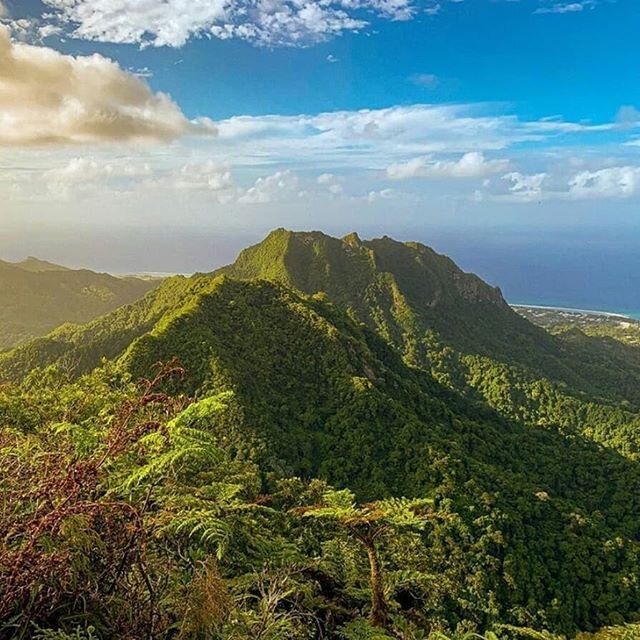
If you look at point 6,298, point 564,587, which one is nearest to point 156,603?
point 564,587

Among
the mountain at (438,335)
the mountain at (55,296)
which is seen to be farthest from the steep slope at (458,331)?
the mountain at (55,296)

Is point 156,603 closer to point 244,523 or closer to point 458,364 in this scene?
point 244,523

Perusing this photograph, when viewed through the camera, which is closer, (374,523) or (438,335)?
(374,523)

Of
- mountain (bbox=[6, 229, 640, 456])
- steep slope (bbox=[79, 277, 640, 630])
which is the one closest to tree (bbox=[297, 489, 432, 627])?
steep slope (bbox=[79, 277, 640, 630])

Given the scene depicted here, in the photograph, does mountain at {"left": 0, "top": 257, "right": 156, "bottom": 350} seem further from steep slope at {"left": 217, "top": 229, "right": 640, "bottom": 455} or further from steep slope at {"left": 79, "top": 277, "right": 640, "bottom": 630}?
steep slope at {"left": 79, "top": 277, "right": 640, "bottom": 630}

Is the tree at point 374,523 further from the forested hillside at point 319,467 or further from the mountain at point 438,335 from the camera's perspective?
the mountain at point 438,335

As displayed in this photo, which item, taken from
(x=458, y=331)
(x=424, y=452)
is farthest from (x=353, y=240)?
(x=424, y=452)

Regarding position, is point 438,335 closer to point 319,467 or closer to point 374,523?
point 319,467

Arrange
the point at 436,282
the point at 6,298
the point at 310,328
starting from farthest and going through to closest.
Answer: the point at 6,298
the point at 436,282
the point at 310,328
